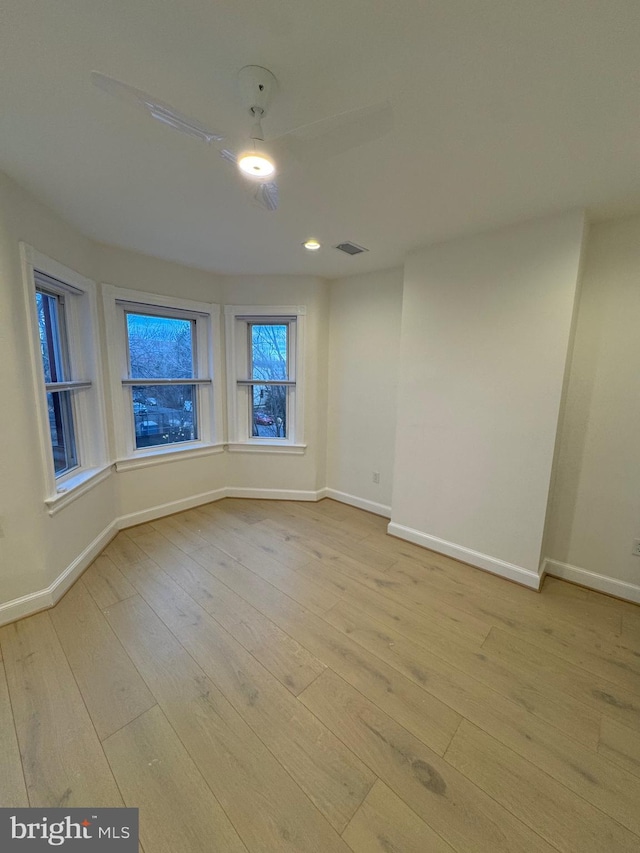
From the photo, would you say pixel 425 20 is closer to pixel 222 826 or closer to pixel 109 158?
pixel 109 158

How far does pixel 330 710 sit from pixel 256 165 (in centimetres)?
Result: 215

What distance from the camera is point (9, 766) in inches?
47.4

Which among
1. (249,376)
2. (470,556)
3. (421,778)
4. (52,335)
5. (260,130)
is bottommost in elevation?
(421,778)

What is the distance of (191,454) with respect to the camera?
344 centimetres

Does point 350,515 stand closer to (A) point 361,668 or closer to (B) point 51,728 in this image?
(A) point 361,668

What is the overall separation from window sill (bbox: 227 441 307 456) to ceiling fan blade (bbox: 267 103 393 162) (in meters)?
2.71

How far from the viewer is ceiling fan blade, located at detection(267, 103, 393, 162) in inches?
38.3

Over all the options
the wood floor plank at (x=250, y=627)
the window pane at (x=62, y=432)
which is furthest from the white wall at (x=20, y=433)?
the wood floor plank at (x=250, y=627)

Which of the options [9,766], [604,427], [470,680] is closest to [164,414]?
[9,766]

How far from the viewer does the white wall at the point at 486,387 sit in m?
2.10

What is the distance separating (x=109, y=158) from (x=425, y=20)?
1414 millimetres

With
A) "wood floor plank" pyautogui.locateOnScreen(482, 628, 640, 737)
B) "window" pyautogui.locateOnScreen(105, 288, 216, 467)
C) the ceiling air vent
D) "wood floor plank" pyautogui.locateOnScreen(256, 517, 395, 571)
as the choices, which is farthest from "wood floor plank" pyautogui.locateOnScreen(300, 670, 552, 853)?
the ceiling air vent

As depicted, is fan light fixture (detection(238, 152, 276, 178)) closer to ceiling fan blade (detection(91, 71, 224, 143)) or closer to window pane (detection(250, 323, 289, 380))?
ceiling fan blade (detection(91, 71, 224, 143))

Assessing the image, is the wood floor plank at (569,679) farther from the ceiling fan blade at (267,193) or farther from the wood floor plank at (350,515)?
the ceiling fan blade at (267,193)
